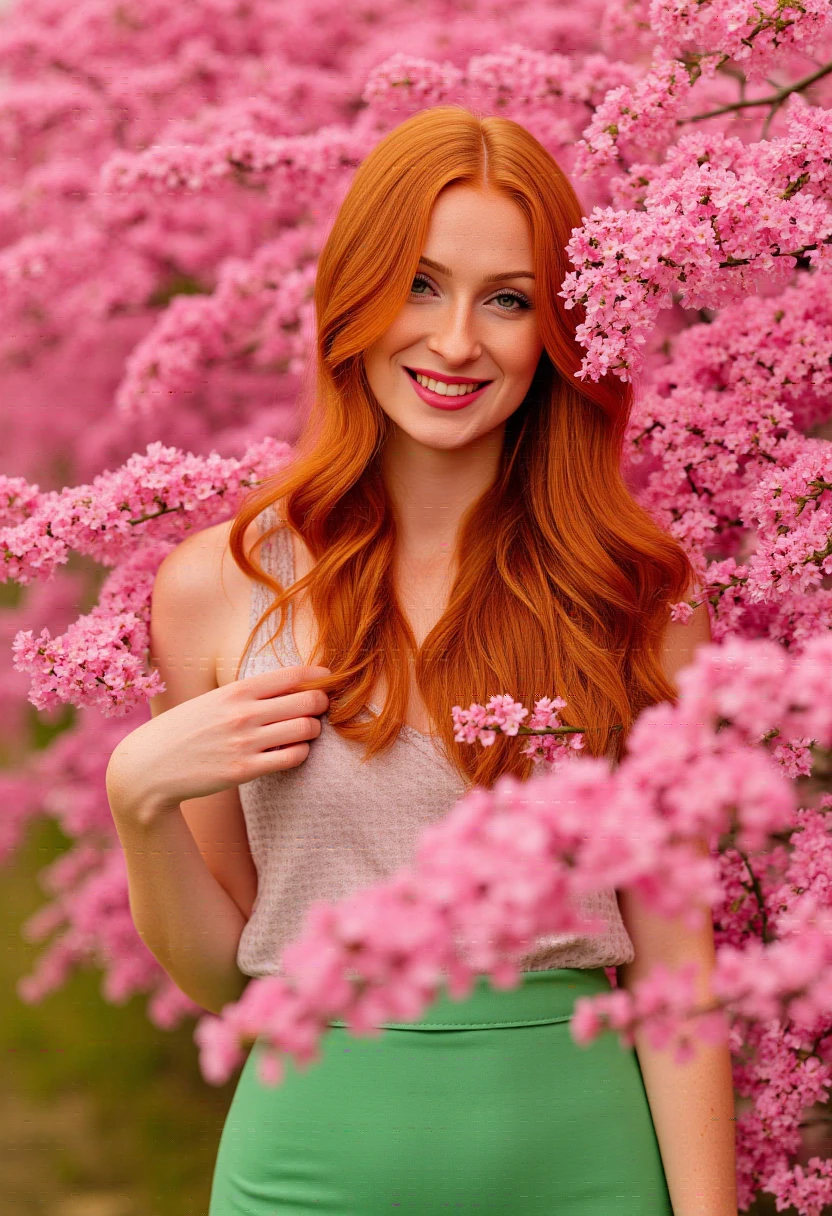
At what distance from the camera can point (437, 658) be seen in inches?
54.8

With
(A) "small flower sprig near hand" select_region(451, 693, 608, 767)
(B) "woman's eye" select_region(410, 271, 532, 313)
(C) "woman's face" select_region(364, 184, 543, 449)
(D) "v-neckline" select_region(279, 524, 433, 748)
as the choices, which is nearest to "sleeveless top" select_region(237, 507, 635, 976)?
(D) "v-neckline" select_region(279, 524, 433, 748)

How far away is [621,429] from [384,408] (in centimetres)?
31

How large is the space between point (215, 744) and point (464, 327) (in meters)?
0.51

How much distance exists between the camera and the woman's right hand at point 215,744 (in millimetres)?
1269

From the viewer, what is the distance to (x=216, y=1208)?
4.53ft

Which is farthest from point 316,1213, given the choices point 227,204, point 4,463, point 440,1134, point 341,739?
point 4,463

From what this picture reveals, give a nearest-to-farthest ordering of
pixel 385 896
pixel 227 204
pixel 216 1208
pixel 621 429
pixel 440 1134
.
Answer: pixel 385 896 < pixel 440 1134 < pixel 216 1208 < pixel 621 429 < pixel 227 204

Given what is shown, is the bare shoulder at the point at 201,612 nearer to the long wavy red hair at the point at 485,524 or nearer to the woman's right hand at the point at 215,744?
the long wavy red hair at the point at 485,524

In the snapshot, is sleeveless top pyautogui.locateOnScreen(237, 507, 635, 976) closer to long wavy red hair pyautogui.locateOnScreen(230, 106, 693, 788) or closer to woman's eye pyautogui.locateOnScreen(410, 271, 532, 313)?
long wavy red hair pyautogui.locateOnScreen(230, 106, 693, 788)

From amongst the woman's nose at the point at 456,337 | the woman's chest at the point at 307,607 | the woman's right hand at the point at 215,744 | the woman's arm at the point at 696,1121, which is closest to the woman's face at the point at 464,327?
the woman's nose at the point at 456,337

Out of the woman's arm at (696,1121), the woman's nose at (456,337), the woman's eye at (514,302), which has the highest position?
the woman's eye at (514,302)

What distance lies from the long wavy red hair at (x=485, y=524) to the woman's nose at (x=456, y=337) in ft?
0.17

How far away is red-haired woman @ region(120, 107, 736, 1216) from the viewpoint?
1.28 m

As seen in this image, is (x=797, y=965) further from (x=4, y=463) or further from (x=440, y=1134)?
(x=4, y=463)
